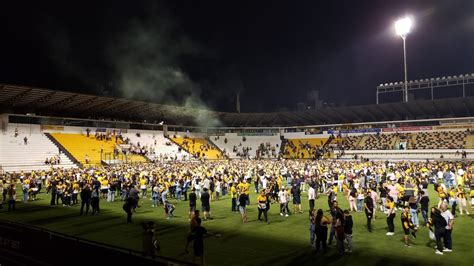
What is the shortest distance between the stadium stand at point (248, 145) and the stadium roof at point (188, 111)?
352 centimetres

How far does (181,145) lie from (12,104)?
88.3 feet

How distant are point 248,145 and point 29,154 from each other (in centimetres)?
4168

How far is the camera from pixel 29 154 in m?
41.1

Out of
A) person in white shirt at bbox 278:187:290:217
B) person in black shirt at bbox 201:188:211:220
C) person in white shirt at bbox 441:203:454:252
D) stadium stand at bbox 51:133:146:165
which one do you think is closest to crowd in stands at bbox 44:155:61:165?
stadium stand at bbox 51:133:146:165

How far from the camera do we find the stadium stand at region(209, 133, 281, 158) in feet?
223

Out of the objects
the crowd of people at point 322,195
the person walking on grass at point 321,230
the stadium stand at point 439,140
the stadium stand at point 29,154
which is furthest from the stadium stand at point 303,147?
the person walking on grass at point 321,230

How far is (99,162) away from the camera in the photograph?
145 ft

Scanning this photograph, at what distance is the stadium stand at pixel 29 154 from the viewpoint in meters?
38.3

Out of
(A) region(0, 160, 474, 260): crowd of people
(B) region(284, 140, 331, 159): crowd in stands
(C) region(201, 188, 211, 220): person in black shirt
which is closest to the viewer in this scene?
(A) region(0, 160, 474, 260): crowd of people

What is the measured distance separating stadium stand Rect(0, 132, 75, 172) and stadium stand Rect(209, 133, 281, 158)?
32092 mm

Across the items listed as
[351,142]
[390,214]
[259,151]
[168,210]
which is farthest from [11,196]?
[351,142]

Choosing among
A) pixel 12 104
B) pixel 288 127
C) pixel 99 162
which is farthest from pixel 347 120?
pixel 12 104

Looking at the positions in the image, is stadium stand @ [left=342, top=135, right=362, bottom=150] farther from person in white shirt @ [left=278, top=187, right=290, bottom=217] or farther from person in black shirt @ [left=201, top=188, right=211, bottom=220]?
person in black shirt @ [left=201, top=188, right=211, bottom=220]

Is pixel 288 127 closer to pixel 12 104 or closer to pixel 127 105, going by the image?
pixel 127 105
